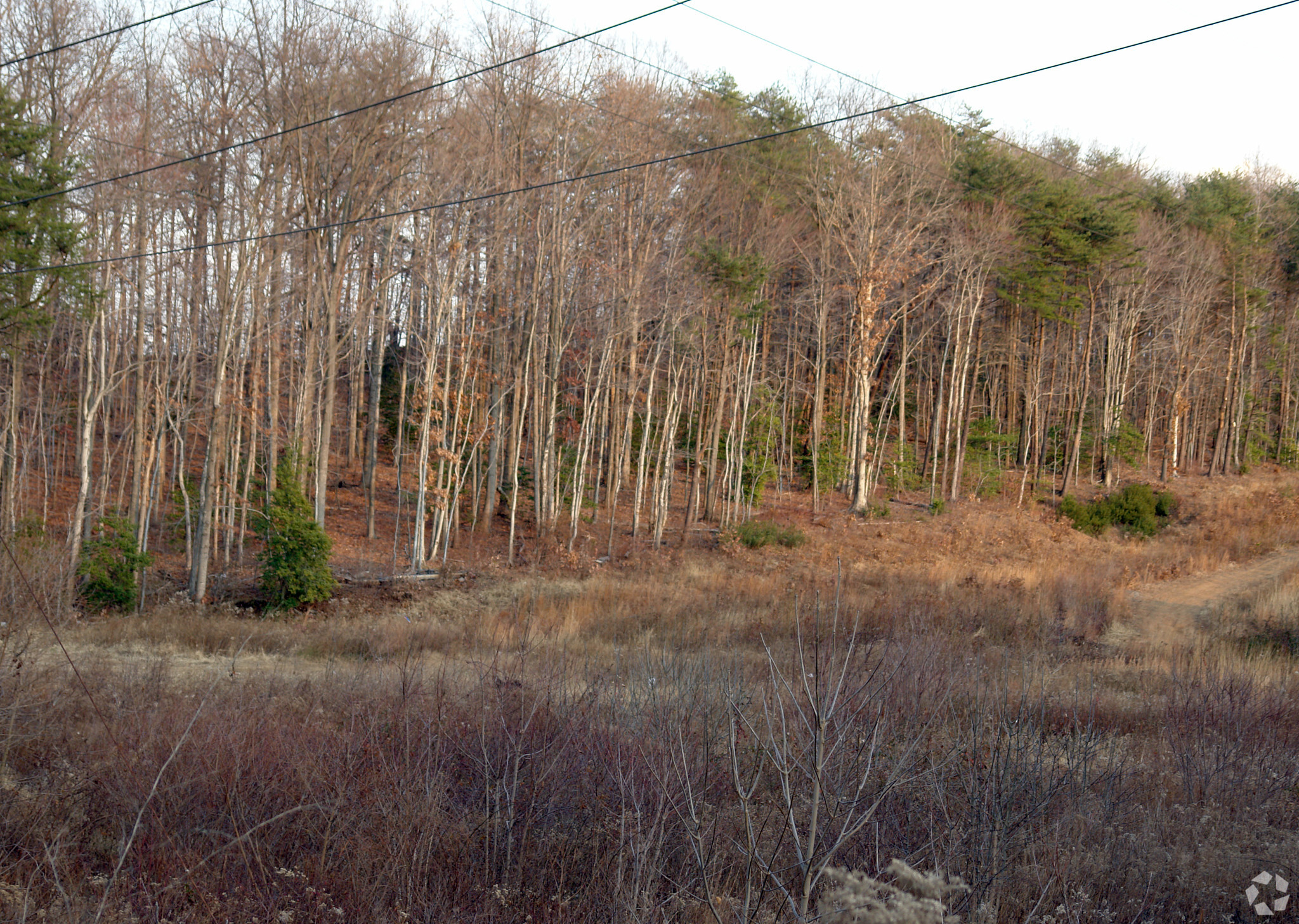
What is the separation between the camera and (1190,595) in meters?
20.9

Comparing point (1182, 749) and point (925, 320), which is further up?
point (925, 320)

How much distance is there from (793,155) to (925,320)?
904cm

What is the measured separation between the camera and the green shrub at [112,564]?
16.2 m

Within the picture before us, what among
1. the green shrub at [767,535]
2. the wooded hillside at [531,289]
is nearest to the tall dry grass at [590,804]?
the wooded hillside at [531,289]

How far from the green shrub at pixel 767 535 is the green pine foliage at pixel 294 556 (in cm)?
1160

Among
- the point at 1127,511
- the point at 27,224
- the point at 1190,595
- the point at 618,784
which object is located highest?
the point at 27,224

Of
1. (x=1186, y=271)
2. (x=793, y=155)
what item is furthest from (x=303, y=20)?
(x=1186, y=271)

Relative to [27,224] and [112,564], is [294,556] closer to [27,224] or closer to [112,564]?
[112,564]

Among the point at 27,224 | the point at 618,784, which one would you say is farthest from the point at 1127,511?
the point at 27,224

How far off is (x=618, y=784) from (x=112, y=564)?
1513cm

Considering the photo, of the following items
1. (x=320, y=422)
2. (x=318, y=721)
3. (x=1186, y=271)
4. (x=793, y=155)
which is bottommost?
(x=318, y=721)

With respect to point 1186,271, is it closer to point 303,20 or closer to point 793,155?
point 793,155

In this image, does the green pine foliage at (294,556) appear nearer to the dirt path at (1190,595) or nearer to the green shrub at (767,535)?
the green shrub at (767,535)

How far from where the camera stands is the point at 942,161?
1172 inches
